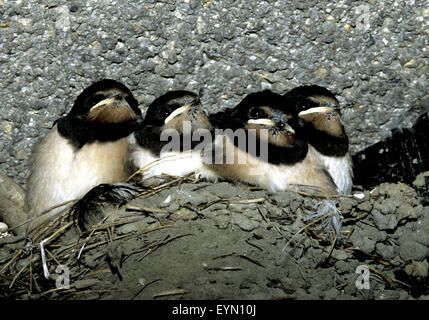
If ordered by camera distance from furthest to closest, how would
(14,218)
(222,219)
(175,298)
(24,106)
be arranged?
(14,218), (24,106), (222,219), (175,298)

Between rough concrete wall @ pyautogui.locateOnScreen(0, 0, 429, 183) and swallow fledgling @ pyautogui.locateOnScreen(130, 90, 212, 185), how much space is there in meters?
0.20

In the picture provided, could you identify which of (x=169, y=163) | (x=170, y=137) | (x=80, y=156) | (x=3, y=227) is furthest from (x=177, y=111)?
(x=3, y=227)

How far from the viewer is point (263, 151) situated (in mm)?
4484

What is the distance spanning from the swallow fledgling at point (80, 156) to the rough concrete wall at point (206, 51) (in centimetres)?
15

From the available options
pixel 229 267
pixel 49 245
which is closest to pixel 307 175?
pixel 229 267

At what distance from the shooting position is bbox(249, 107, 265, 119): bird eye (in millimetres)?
4344

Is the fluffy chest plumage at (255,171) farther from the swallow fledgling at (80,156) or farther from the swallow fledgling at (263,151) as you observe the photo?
the swallow fledgling at (80,156)

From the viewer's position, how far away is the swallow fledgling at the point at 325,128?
14.6 feet

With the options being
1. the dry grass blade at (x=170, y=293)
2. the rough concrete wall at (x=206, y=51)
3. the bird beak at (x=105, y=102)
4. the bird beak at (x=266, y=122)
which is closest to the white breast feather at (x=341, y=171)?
the rough concrete wall at (x=206, y=51)

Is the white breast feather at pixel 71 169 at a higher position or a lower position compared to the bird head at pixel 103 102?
lower

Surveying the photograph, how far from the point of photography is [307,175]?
4574 mm

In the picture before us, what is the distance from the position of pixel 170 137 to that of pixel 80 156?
0.61 m

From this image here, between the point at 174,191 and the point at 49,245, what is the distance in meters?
0.82
